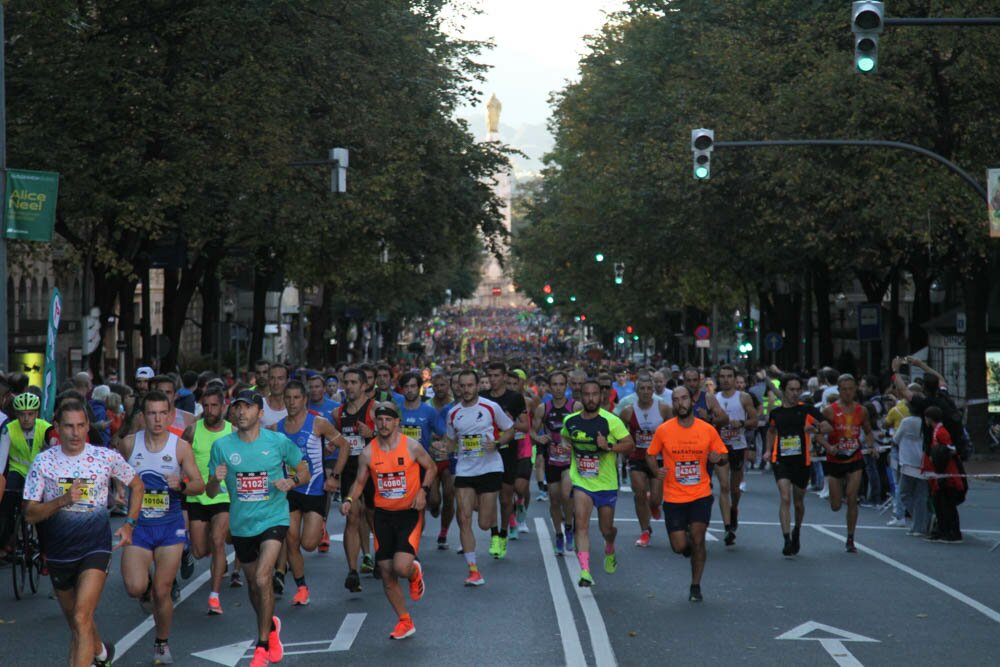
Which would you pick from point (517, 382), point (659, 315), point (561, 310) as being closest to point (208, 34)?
point (517, 382)

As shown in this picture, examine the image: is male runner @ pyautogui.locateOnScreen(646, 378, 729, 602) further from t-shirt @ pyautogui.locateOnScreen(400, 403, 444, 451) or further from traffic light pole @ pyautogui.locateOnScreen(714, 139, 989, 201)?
traffic light pole @ pyautogui.locateOnScreen(714, 139, 989, 201)

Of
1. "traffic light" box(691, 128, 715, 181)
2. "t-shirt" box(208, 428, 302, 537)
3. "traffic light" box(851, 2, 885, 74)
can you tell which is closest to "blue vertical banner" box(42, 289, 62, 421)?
"t-shirt" box(208, 428, 302, 537)

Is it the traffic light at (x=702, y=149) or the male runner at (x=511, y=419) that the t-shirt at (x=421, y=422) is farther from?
the traffic light at (x=702, y=149)

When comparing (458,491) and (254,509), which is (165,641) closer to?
(254,509)

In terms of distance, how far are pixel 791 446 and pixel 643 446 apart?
1.97 meters

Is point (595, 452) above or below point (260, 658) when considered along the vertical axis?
above

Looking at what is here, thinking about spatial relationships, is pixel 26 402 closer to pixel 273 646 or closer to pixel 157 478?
pixel 157 478

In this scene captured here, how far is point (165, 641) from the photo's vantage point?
10641mm

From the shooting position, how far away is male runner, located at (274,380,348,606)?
1346 cm

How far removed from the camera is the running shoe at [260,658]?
9985 mm

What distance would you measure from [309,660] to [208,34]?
794 inches

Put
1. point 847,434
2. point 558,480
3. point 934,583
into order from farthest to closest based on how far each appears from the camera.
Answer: point 847,434, point 558,480, point 934,583

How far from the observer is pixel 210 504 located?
1282cm

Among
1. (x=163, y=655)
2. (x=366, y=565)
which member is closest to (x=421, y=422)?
(x=366, y=565)
